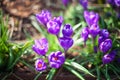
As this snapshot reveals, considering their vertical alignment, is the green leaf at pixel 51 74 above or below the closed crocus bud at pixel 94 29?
below

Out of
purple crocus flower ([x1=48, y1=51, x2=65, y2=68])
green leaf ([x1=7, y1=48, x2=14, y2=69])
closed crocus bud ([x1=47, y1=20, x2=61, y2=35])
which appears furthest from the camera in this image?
green leaf ([x1=7, y1=48, x2=14, y2=69])

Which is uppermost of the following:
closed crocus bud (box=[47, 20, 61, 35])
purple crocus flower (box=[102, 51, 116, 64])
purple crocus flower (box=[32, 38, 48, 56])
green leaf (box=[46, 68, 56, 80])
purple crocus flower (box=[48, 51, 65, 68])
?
closed crocus bud (box=[47, 20, 61, 35])

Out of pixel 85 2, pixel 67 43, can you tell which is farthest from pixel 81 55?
pixel 85 2

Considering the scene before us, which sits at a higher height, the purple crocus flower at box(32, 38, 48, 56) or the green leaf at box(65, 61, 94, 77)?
the purple crocus flower at box(32, 38, 48, 56)

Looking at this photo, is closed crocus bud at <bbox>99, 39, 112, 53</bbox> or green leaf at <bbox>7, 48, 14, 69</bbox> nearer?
closed crocus bud at <bbox>99, 39, 112, 53</bbox>

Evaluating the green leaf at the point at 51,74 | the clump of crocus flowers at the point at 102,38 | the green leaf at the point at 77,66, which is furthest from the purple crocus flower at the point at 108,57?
the green leaf at the point at 51,74

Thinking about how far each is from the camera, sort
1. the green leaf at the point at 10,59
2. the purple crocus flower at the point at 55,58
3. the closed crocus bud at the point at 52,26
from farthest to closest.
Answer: the green leaf at the point at 10,59, the closed crocus bud at the point at 52,26, the purple crocus flower at the point at 55,58

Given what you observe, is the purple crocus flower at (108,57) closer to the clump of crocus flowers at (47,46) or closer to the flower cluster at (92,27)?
the flower cluster at (92,27)

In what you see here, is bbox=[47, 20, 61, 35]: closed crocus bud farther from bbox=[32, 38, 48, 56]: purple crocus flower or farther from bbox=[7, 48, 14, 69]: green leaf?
bbox=[7, 48, 14, 69]: green leaf

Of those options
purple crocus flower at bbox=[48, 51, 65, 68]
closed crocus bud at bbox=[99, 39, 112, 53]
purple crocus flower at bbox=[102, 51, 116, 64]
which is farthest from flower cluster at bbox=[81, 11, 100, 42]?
purple crocus flower at bbox=[48, 51, 65, 68]

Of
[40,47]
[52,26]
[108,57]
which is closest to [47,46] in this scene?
[40,47]
